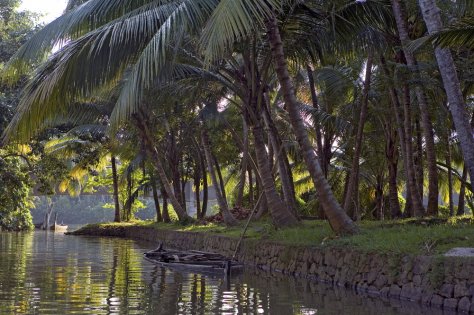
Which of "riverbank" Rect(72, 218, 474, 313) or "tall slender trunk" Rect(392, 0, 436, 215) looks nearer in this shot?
"riverbank" Rect(72, 218, 474, 313)

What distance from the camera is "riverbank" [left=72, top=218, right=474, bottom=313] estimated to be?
8.20 metres

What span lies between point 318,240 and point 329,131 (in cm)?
680

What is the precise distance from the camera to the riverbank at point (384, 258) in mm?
8203

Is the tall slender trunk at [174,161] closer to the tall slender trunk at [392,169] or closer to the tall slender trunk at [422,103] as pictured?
the tall slender trunk at [392,169]

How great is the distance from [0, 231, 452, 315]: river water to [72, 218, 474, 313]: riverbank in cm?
32

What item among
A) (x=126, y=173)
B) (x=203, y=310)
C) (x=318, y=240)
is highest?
(x=126, y=173)

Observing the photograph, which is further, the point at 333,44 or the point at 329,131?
the point at 329,131

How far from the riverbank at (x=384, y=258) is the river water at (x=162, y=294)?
12.5 inches

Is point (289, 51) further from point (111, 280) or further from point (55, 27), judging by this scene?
point (111, 280)

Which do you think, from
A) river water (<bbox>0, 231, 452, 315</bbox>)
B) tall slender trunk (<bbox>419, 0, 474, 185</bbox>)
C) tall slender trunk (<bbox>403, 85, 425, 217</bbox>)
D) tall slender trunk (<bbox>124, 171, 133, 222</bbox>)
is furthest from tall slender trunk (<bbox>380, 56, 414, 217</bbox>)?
tall slender trunk (<bbox>124, 171, 133, 222</bbox>)

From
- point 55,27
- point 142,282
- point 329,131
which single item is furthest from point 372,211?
point 55,27

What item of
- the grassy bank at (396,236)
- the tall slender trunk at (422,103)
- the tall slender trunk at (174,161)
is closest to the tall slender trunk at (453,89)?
the grassy bank at (396,236)

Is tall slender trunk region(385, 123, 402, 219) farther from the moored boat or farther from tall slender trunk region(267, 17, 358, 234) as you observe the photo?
the moored boat

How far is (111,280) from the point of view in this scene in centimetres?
1139
